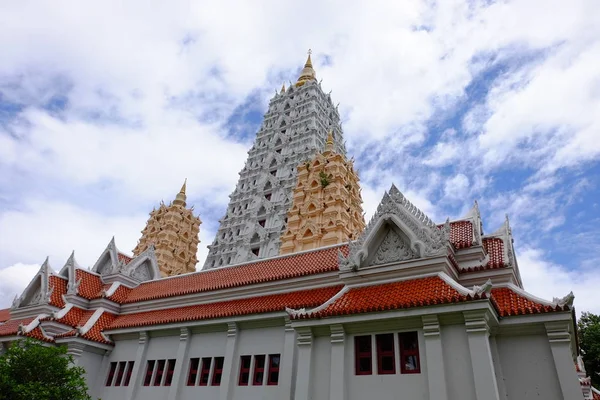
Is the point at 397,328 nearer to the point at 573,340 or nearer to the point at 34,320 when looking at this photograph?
the point at 573,340

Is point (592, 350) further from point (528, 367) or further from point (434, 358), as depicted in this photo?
point (434, 358)

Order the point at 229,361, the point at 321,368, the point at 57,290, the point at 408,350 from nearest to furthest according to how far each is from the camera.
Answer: the point at 408,350, the point at 321,368, the point at 229,361, the point at 57,290

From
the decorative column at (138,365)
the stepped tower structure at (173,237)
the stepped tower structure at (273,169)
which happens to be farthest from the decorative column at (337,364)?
the stepped tower structure at (173,237)

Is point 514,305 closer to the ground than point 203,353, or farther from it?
farther from it

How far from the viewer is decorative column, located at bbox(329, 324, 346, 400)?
1143 cm

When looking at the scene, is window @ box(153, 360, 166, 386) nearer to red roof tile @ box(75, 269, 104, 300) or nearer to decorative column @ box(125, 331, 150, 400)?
decorative column @ box(125, 331, 150, 400)

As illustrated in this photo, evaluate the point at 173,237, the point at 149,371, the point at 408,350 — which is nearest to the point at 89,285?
the point at 149,371

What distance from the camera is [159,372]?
17.1 m

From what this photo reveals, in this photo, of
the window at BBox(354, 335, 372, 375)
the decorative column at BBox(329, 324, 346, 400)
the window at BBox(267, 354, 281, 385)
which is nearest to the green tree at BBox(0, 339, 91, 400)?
the window at BBox(267, 354, 281, 385)

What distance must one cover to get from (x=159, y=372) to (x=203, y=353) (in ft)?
8.23

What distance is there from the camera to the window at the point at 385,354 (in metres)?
11.4

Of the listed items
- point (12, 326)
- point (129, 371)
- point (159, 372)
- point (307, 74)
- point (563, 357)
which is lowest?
point (563, 357)

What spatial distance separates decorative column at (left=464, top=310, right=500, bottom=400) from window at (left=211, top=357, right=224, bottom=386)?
9.03m

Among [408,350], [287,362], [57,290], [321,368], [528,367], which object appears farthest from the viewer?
[57,290]
